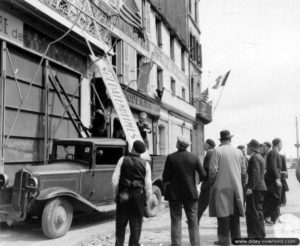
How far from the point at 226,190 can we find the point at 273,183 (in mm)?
2739

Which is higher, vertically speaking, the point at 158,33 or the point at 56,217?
the point at 158,33

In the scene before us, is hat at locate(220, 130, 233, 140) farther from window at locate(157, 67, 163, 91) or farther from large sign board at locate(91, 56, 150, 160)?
window at locate(157, 67, 163, 91)

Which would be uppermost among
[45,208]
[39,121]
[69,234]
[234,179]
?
[39,121]

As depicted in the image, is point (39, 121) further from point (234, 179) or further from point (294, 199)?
point (294, 199)

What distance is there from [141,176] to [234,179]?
4.66ft

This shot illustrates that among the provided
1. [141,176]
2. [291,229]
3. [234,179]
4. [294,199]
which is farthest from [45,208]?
[294,199]

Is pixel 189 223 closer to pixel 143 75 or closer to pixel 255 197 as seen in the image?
pixel 255 197

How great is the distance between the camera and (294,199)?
1287 cm

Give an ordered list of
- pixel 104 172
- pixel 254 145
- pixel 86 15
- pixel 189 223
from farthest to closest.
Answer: pixel 86 15, pixel 104 172, pixel 254 145, pixel 189 223

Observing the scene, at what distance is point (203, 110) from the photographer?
29812mm

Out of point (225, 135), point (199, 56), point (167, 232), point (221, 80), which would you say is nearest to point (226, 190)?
point (225, 135)

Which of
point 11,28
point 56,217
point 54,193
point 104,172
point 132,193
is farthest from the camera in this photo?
point 11,28

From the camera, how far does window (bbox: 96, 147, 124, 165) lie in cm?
834

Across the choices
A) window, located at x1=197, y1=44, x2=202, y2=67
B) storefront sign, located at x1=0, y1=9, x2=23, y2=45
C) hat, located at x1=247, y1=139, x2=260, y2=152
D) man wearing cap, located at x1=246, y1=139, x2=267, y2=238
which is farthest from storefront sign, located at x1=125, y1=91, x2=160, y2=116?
window, located at x1=197, y1=44, x2=202, y2=67
